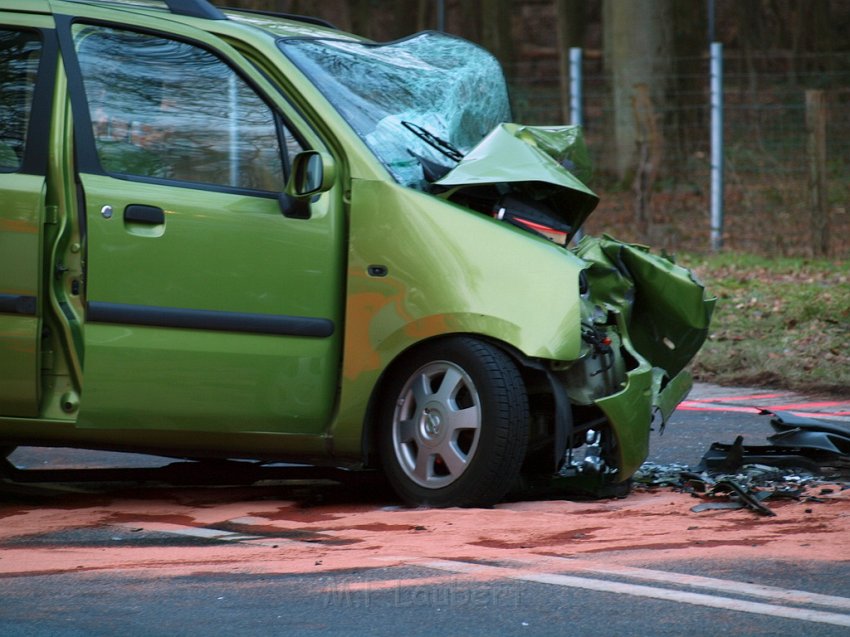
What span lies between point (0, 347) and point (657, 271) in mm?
2665

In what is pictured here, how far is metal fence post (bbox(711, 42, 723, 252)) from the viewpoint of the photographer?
1711 cm

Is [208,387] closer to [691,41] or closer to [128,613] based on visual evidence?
[128,613]

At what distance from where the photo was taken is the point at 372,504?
21.5ft

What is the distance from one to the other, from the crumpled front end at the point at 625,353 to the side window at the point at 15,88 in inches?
88.3

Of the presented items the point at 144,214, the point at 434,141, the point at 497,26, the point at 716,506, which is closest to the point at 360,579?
the point at 716,506

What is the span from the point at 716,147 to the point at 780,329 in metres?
5.87

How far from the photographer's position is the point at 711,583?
5.03 meters

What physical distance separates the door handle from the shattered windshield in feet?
2.71

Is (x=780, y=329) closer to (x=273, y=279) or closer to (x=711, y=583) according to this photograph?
(x=273, y=279)

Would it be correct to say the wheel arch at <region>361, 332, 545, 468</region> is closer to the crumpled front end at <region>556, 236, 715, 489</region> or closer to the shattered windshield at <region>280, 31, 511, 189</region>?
the crumpled front end at <region>556, 236, 715, 489</region>

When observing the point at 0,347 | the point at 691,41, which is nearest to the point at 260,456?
the point at 0,347

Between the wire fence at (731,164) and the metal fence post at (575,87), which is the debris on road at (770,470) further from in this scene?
the metal fence post at (575,87)

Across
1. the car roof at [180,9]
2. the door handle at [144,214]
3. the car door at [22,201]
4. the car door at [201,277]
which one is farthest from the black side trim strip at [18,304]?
the car roof at [180,9]

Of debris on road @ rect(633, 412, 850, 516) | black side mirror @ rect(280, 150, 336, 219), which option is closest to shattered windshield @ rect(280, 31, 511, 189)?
black side mirror @ rect(280, 150, 336, 219)
